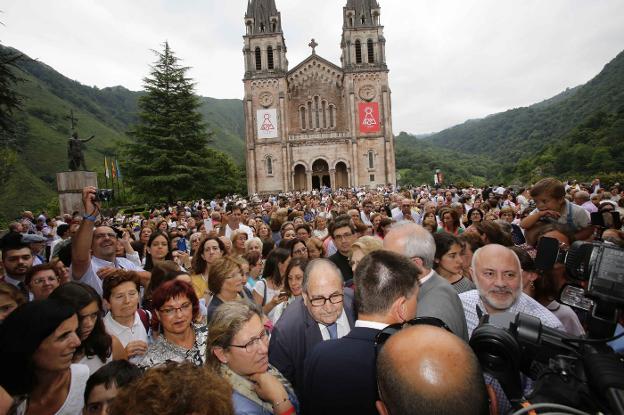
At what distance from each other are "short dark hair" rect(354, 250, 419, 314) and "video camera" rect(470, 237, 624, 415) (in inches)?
19.7

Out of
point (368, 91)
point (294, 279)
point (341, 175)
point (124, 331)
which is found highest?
point (368, 91)

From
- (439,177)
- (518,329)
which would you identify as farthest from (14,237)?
(439,177)

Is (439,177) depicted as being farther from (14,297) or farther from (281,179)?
(14,297)

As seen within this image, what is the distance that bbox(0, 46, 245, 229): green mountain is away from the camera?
134ft

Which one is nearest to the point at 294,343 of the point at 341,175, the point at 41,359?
the point at 41,359

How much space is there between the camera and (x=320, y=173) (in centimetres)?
4266

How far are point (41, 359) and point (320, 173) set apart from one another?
4064cm

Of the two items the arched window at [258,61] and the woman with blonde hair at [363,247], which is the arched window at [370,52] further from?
the woman with blonde hair at [363,247]

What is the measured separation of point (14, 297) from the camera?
3111 millimetres

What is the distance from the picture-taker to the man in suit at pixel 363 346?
6.28 feet

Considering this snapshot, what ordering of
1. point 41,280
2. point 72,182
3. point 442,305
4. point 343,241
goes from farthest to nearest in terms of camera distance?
point 72,182
point 343,241
point 41,280
point 442,305

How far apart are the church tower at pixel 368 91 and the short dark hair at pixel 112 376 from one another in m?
39.5

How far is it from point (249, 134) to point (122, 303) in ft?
129

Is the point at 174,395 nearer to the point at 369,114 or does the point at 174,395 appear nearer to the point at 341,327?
the point at 341,327
